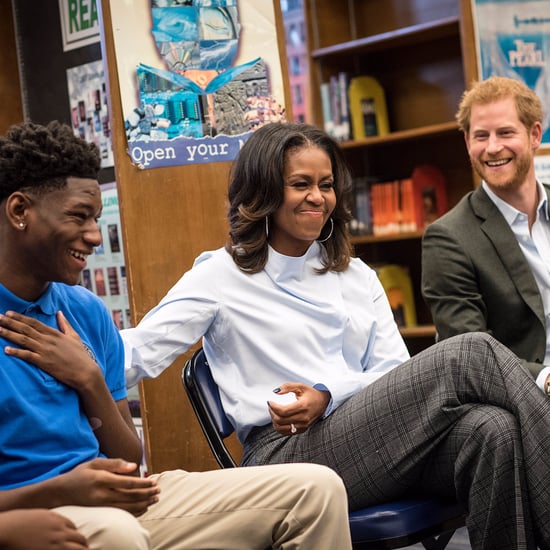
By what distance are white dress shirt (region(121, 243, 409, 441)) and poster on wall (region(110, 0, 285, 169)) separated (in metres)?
0.65

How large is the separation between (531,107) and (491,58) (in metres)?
1.59

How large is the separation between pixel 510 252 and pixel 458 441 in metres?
0.86

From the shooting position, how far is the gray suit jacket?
264cm

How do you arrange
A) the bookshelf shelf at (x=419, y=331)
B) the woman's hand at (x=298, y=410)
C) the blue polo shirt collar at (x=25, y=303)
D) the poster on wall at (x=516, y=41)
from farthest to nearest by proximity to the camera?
the bookshelf shelf at (x=419, y=331)
the poster on wall at (x=516, y=41)
the woman's hand at (x=298, y=410)
the blue polo shirt collar at (x=25, y=303)

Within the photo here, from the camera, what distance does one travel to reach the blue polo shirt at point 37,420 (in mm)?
1604

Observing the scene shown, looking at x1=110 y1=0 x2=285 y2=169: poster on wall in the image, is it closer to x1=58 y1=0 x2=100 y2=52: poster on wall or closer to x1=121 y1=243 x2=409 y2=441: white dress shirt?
x1=58 y1=0 x2=100 y2=52: poster on wall

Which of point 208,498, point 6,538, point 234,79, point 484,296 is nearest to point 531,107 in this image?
point 484,296

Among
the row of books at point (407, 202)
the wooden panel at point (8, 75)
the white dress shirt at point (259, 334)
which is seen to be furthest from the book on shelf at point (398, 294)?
the white dress shirt at point (259, 334)

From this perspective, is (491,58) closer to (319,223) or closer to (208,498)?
(319,223)

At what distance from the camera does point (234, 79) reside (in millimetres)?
2975

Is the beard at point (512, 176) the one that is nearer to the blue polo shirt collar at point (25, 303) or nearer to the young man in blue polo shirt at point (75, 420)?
the young man in blue polo shirt at point (75, 420)

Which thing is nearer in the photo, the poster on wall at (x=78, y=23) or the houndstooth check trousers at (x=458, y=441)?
the houndstooth check trousers at (x=458, y=441)

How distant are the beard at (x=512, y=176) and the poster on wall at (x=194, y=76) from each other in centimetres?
71

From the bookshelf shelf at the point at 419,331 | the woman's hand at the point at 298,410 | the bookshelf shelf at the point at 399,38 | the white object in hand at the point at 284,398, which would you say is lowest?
the bookshelf shelf at the point at 419,331
